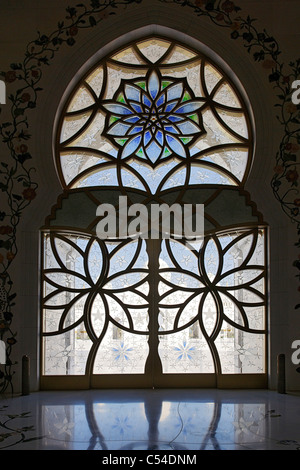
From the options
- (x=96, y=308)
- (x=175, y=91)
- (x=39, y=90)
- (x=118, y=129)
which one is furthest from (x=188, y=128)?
(x=96, y=308)

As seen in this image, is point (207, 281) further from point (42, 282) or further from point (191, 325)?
point (42, 282)

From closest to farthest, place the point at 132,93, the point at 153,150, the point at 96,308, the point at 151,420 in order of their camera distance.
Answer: the point at 151,420
the point at 96,308
the point at 153,150
the point at 132,93

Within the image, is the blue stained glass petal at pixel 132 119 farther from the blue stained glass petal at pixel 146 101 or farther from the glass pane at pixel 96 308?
the glass pane at pixel 96 308

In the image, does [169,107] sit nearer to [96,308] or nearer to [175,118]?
[175,118]

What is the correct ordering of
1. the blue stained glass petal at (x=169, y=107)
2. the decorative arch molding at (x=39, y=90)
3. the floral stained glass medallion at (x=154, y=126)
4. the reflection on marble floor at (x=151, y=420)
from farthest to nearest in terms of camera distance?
the blue stained glass petal at (x=169, y=107)
the floral stained glass medallion at (x=154, y=126)
the decorative arch molding at (x=39, y=90)
the reflection on marble floor at (x=151, y=420)

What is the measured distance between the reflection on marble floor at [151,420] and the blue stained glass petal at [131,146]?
8.80ft

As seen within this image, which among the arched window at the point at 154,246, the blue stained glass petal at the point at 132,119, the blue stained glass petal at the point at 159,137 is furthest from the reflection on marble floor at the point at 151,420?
the blue stained glass petal at the point at 132,119

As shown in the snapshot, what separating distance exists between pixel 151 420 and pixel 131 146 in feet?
10.3

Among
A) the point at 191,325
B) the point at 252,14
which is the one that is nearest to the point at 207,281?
the point at 191,325

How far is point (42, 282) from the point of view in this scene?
19.7ft

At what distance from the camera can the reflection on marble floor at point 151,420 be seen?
12.2 ft

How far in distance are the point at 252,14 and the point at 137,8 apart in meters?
1.33

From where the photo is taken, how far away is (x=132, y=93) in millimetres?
6262
